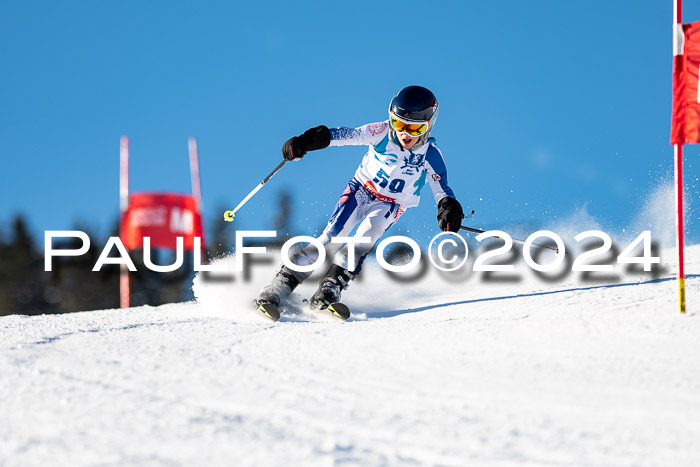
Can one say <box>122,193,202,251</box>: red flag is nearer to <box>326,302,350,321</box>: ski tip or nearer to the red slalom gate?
the red slalom gate

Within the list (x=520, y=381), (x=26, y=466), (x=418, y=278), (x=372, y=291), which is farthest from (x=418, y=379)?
(x=418, y=278)

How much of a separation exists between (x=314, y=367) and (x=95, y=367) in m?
0.89

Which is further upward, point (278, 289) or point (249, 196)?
point (249, 196)

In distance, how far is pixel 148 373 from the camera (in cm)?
264

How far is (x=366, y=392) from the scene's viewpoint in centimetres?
231

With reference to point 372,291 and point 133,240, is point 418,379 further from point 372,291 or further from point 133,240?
point 133,240

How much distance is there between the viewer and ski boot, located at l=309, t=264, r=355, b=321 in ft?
16.3

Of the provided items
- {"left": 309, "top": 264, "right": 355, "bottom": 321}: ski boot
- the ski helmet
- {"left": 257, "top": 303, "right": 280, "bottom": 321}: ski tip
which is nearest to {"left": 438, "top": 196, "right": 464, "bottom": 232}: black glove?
the ski helmet

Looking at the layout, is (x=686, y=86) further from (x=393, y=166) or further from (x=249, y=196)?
(x=249, y=196)

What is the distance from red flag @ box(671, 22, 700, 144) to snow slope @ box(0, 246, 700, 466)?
0.95m

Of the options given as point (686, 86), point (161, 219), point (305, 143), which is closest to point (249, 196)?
point (305, 143)

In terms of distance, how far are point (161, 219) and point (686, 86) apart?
12741 millimetres

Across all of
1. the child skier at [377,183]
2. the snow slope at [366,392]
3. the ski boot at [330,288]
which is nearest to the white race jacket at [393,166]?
the child skier at [377,183]

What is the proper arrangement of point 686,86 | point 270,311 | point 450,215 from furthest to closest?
point 450,215 < point 270,311 < point 686,86
